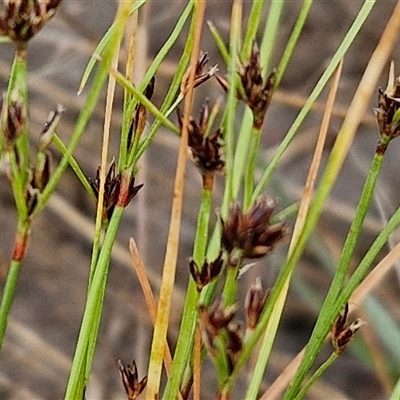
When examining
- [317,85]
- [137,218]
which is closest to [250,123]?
[317,85]

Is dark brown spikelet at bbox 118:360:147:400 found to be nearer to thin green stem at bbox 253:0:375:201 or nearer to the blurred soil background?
thin green stem at bbox 253:0:375:201

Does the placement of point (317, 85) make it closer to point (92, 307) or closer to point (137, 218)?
point (92, 307)

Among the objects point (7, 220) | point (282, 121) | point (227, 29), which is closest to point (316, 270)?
point (282, 121)

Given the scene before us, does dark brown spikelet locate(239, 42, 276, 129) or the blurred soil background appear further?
the blurred soil background

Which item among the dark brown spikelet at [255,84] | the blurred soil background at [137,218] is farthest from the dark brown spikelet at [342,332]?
the blurred soil background at [137,218]

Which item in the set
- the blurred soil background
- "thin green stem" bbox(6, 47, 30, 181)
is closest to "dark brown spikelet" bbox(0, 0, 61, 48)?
"thin green stem" bbox(6, 47, 30, 181)

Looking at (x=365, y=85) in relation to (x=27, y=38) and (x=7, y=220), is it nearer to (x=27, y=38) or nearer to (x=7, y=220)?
(x=27, y=38)

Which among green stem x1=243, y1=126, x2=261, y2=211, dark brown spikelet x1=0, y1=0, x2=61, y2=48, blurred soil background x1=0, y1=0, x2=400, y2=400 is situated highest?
dark brown spikelet x1=0, y1=0, x2=61, y2=48
